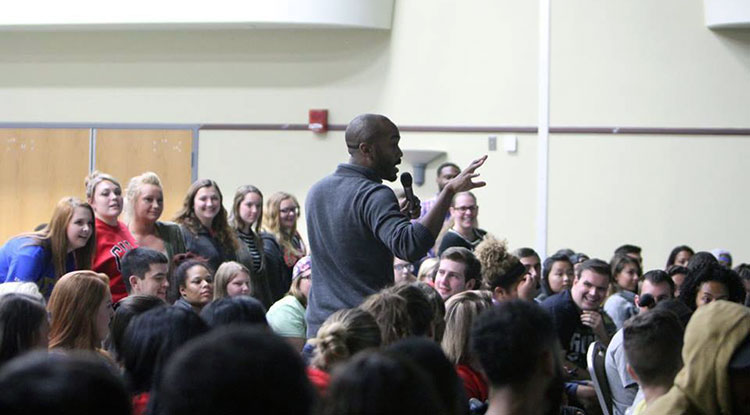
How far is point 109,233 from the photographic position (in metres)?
4.57

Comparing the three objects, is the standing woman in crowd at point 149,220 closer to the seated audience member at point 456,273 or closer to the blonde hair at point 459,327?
the seated audience member at point 456,273

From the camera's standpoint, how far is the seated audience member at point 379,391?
3.86 feet

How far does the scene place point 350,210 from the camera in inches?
119

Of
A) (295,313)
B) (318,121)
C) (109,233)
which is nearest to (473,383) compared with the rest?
(295,313)

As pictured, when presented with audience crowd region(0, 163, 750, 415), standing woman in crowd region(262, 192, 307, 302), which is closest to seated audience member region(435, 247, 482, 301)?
audience crowd region(0, 163, 750, 415)

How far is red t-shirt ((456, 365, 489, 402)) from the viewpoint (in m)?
2.84

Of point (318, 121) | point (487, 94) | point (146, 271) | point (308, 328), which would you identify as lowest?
point (308, 328)

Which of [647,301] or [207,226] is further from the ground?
[207,226]

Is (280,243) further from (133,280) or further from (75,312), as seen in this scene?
(75,312)

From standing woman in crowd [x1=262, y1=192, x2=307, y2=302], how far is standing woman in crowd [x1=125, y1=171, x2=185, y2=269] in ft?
2.57

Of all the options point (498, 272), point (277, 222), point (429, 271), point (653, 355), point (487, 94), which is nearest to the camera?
point (653, 355)

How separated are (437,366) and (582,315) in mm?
2805

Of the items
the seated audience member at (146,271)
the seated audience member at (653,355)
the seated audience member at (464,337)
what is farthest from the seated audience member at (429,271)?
the seated audience member at (653,355)

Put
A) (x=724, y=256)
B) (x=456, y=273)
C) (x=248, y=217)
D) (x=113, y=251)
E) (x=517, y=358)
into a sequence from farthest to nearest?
(x=724, y=256) < (x=248, y=217) < (x=113, y=251) < (x=456, y=273) < (x=517, y=358)
